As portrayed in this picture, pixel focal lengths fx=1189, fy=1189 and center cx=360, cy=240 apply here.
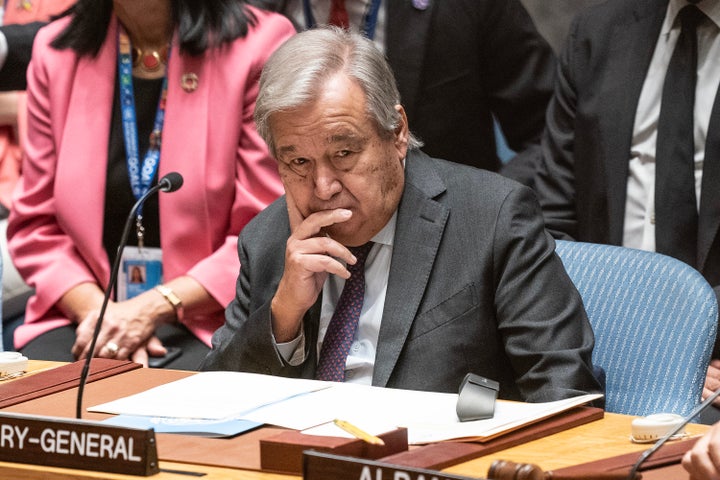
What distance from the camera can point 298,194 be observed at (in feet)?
8.49

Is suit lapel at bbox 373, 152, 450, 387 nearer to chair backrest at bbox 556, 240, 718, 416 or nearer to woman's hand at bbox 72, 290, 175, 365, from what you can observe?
chair backrest at bbox 556, 240, 718, 416

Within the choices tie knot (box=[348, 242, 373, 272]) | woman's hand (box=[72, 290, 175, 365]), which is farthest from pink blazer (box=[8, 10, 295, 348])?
tie knot (box=[348, 242, 373, 272])

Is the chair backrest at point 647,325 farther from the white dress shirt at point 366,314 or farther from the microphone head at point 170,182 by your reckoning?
the microphone head at point 170,182

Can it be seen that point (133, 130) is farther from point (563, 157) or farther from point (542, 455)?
point (542, 455)

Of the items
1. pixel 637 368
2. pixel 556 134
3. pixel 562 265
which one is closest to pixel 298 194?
pixel 562 265

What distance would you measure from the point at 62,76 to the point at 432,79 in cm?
117

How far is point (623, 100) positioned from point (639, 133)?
107 millimetres

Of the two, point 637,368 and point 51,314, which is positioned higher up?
point 637,368

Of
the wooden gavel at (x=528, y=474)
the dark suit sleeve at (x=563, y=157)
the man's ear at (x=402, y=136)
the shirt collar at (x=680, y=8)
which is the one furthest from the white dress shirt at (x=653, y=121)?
the wooden gavel at (x=528, y=474)

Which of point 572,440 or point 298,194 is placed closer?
point 572,440

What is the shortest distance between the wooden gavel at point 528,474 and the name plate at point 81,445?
522 millimetres

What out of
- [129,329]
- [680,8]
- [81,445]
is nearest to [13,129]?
[129,329]

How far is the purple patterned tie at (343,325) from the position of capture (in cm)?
258

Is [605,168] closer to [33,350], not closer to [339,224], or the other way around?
[339,224]
